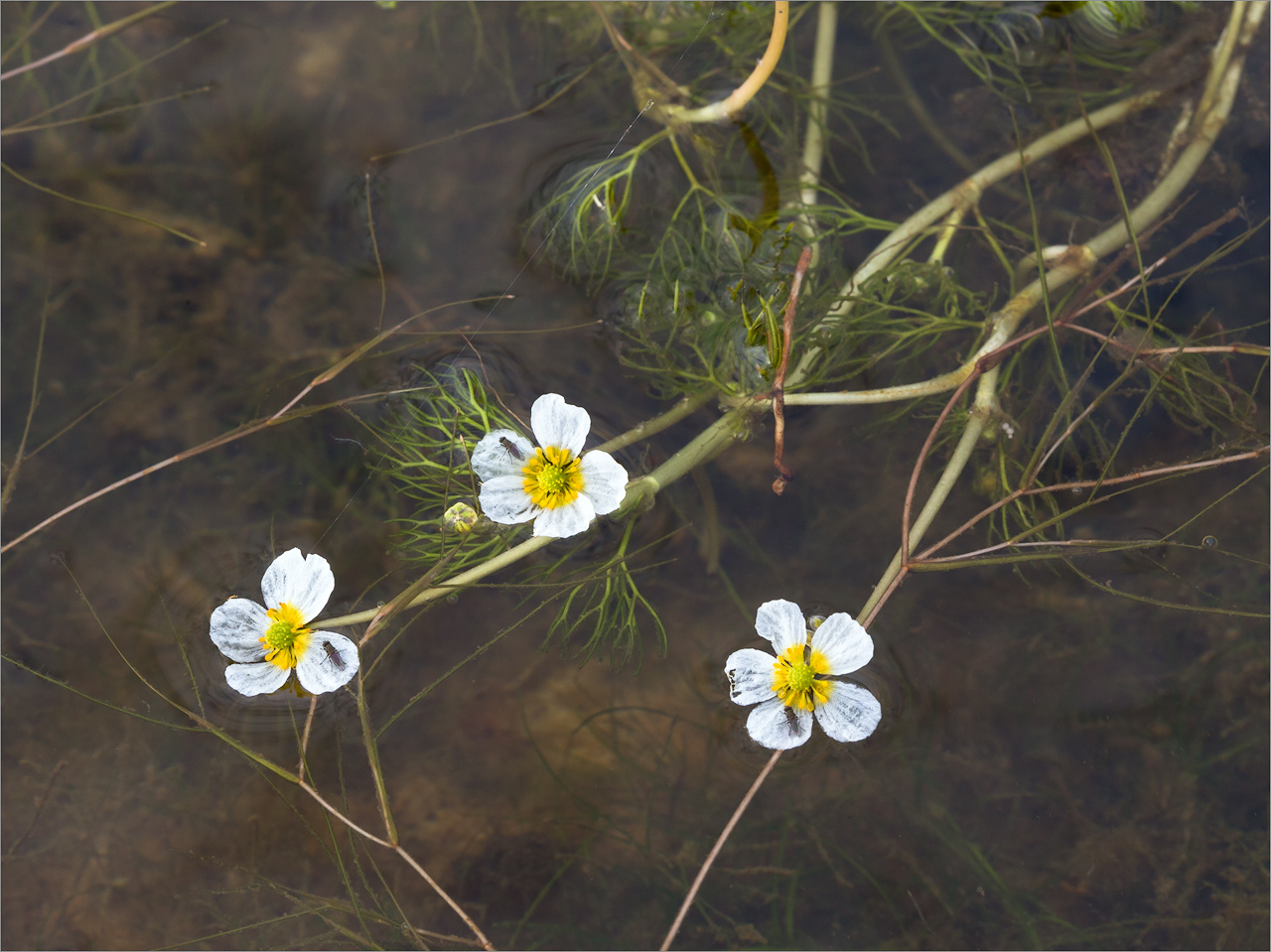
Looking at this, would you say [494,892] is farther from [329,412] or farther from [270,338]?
[270,338]

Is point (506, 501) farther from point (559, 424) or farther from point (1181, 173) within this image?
point (1181, 173)

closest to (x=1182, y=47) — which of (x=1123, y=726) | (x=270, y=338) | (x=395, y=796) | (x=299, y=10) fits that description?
(x=1123, y=726)

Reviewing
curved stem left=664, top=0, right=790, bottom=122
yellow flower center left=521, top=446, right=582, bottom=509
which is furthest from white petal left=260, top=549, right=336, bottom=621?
curved stem left=664, top=0, right=790, bottom=122

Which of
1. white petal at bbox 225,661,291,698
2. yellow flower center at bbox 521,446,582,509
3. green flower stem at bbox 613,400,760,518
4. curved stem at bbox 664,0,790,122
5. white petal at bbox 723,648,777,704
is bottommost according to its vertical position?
white petal at bbox 225,661,291,698

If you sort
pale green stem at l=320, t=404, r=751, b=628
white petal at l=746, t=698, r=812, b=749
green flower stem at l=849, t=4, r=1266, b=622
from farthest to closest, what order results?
green flower stem at l=849, t=4, r=1266, b=622, pale green stem at l=320, t=404, r=751, b=628, white petal at l=746, t=698, r=812, b=749

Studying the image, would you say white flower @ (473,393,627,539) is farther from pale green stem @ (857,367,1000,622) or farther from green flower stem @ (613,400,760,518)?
pale green stem @ (857,367,1000,622)

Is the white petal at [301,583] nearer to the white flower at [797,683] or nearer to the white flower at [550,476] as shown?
the white flower at [550,476]

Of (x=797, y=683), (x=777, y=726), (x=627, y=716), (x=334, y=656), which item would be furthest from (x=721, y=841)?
(x=334, y=656)

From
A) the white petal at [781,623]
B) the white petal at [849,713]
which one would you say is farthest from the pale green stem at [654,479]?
the white petal at [849,713]

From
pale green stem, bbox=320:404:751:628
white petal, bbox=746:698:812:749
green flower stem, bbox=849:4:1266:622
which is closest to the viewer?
white petal, bbox=746:698:812:749
